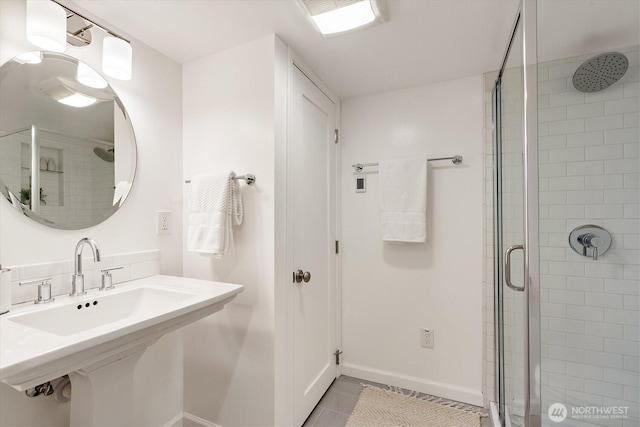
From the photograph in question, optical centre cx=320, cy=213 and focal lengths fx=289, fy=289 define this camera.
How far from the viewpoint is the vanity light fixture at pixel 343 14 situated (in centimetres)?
117

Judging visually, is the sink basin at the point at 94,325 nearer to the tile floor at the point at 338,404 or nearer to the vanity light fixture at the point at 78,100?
the vanity light fixture at the point at 78,100

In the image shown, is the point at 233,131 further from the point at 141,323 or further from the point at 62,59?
the point at 141,323

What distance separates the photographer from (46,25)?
1.00 metres

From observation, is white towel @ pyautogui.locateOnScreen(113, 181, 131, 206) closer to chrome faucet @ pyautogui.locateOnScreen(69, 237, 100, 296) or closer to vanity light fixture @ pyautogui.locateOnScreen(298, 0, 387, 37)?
chrome faucet @ pyautogui.locateOnScreen(69, 237, 100, 296)

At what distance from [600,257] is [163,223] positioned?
7.25ft

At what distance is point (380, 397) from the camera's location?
6.19 feet

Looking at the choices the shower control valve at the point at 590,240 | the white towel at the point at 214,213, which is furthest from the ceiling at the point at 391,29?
the shower control valve at the point at 590,240

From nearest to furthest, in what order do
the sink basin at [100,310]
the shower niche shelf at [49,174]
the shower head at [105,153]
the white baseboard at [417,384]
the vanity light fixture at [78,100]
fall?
the sink basin at [100,310] < the shower niche shelf at [49,174] < the vanity light fixture at [78,100] < the shower head at [105,153] < the white baseboard at [417,384]

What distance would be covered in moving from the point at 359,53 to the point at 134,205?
4.63ft

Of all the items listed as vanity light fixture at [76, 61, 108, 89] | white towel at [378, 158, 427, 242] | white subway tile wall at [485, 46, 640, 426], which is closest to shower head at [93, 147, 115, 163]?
vanity light fixture at [76, 61, 108, 89]

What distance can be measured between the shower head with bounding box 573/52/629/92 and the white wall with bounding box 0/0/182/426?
2.06 meters

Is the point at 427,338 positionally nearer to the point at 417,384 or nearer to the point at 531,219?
the point at 417,384

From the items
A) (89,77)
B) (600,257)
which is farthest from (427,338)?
(89,77)

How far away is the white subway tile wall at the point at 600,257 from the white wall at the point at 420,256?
47cm
